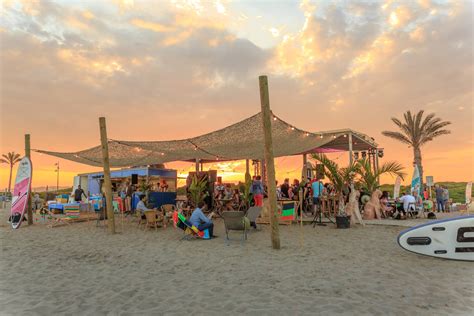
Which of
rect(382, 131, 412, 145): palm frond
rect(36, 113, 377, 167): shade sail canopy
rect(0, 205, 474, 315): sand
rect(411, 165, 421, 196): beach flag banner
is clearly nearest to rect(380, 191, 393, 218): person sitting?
rect(411, 165, 421, 196): beach flag banner

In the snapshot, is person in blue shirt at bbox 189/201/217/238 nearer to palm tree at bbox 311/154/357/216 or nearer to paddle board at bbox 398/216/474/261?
palm tree at bbox 311/154/357/216

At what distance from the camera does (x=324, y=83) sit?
10.7m

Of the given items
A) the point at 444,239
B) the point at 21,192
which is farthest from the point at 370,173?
the point at 21,192

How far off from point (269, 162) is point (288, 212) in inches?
142

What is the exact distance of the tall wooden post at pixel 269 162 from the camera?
18.0 ft

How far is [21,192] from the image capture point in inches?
380

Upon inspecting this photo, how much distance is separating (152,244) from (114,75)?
6.55 metres

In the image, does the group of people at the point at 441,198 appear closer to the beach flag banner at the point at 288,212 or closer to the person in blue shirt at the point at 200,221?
the beach flag banner at the point at 288,212

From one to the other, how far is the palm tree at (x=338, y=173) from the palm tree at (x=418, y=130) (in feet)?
40.2

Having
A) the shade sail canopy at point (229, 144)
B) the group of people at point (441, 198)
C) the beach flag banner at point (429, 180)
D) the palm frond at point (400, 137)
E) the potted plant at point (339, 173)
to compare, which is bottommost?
the group of people at point (441, 198)

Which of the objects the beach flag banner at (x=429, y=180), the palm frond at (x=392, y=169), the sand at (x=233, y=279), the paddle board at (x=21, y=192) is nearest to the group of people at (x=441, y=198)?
the beach flag banner at (x=429, y=180)

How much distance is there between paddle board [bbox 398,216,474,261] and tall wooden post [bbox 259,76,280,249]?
6.45 feet

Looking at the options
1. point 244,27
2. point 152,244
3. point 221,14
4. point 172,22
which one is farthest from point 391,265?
point 172,22

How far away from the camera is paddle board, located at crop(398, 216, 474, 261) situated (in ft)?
14.5
